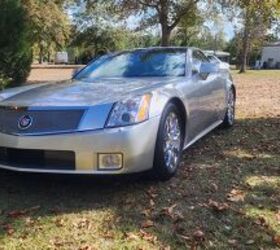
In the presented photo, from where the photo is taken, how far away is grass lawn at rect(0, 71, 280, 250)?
383 centimetres

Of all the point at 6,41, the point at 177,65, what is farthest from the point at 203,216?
the point at 6,41

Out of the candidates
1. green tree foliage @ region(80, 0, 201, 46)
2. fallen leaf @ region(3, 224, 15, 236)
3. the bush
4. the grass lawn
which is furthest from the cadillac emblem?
green tree foliage @ region(80, 0, 201, 46)

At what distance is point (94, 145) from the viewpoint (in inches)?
173

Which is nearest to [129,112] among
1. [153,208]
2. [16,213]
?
[153,208]

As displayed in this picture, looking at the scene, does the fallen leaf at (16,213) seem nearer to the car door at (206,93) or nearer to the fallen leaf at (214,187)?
the fallen leaf at (214,187)

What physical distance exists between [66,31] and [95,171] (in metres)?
27.0

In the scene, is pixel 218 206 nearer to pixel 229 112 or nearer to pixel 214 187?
pixel 214 187

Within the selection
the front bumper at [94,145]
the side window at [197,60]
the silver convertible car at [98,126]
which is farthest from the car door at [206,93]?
the front bumper at [94,145]

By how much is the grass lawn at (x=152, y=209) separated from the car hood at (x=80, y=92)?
0.80m

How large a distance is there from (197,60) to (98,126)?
→ 8.50 ft

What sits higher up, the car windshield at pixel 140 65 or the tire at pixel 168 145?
the car windshield at pixel 140 65

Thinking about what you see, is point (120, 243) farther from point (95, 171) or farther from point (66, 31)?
point (66, 31)

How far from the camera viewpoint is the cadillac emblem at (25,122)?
15.0 feet

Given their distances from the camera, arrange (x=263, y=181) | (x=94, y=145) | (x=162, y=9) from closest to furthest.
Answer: (x=94, y=145), (x=263, y=181), (x=162, y=9)
